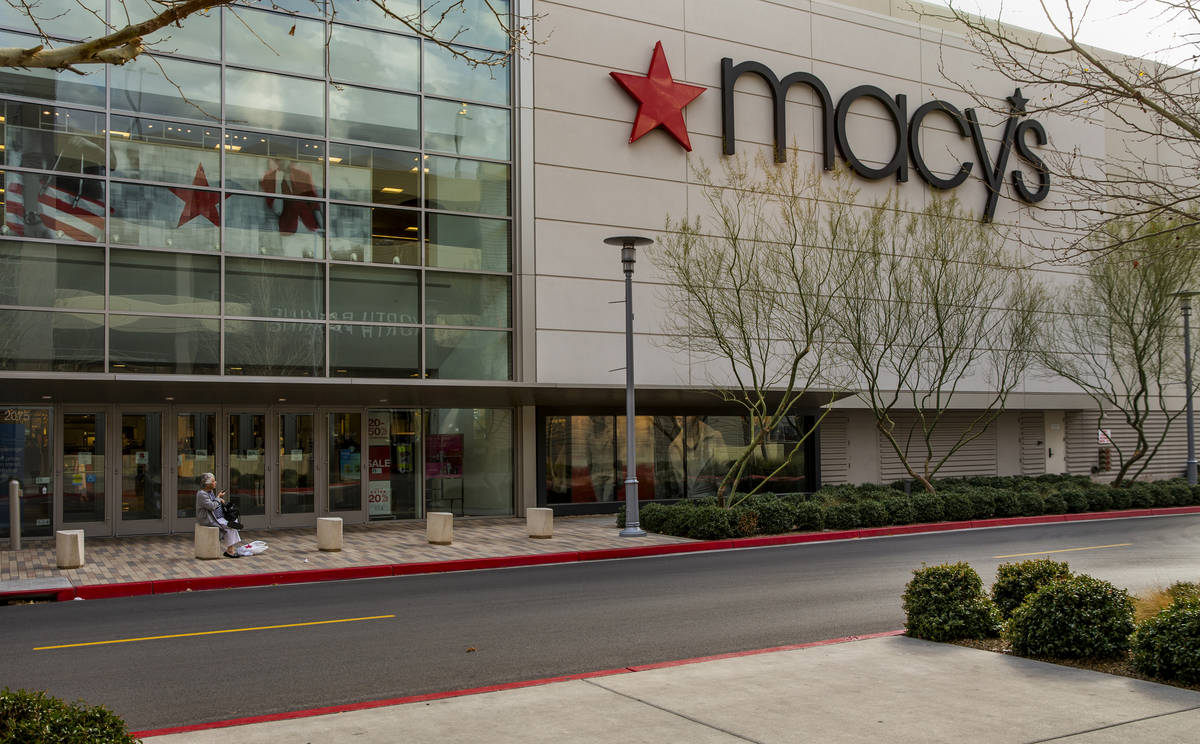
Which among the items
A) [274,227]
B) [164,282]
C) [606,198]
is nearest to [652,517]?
[606,198]

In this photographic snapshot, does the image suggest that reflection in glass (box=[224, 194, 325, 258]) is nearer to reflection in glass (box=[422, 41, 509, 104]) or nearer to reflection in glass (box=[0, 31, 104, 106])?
reflection in glass (box=[0, 31, 104, 106])

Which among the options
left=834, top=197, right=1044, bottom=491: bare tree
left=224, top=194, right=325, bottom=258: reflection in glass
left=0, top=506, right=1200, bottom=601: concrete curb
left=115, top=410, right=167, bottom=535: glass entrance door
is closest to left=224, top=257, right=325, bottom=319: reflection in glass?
left=224, top=194, right=325, bottom=258: reflection in glass

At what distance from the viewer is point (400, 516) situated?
915 inches

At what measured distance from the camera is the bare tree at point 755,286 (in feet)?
72.1

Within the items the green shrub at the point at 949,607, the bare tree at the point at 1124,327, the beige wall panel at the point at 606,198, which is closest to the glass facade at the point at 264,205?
the beige wall panel at the point at 606,198

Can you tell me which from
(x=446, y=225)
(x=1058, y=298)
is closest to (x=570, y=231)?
(x=446, y=225)

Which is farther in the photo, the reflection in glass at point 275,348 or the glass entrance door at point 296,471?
the glass entrance door at point 296,471

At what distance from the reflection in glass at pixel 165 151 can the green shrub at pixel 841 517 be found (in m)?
14.8

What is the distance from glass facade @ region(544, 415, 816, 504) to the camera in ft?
82.5

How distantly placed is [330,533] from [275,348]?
4792 mm

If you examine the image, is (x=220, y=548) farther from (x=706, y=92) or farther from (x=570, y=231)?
(x=706, y=92)

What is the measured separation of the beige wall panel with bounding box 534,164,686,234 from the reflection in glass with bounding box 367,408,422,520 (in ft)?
19.9

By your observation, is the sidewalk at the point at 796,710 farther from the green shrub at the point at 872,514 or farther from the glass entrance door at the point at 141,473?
the glass entrance door at the point at 141,473

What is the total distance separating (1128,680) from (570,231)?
60.0 feet
